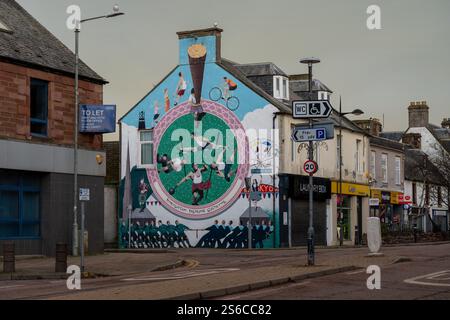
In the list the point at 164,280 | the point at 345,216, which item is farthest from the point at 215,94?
the point at 164,280

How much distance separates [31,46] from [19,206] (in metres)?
6.34

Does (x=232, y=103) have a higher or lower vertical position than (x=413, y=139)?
lower

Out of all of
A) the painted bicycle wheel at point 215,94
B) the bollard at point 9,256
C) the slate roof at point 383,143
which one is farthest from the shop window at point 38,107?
the slate roof at point 383,143

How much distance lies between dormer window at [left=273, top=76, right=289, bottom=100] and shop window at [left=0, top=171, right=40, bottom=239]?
63.2 ft

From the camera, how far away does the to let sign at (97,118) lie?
3303cm

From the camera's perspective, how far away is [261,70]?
159 feet

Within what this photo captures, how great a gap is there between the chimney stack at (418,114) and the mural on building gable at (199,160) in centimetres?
3754

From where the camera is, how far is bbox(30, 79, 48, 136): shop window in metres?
31.5

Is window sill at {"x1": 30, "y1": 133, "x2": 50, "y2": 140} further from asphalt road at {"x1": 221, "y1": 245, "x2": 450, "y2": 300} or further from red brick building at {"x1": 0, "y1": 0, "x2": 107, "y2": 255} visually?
asphalt road at {"x1": 221, "y1": 245, "x2": 450, "y2": 300}

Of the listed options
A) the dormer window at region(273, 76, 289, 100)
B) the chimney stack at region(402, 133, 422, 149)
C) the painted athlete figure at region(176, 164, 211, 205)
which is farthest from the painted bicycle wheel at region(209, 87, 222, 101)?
the chimney stack at region(402, 133, 422, 149)

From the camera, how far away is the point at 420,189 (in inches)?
2721

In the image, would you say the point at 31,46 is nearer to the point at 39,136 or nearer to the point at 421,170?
the point at 39,136
